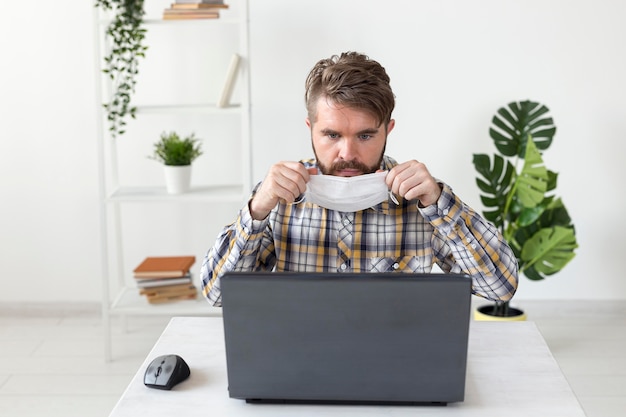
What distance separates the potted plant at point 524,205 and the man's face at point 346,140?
1655 mm

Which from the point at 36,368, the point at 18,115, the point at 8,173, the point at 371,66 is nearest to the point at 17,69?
the point at 18,115

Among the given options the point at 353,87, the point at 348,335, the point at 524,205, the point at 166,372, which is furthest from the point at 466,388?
the point at 524,205

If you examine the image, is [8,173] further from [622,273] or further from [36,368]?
[622,273]

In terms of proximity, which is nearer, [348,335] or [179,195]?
[348,335]

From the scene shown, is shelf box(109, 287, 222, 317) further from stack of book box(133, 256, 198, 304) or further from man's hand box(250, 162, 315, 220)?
man's hand box(250, 162, 315, 220)

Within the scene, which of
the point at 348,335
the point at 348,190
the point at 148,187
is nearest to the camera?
the point at 348,335

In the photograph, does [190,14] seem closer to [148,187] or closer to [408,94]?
[148,187]

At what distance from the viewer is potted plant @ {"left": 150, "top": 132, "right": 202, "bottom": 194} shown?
11.3 feet

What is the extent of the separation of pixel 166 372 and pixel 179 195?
78.3 inches

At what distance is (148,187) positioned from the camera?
367 cm

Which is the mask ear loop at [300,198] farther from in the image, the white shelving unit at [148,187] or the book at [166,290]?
the book at [166,290]

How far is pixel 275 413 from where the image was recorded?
55.9 inches

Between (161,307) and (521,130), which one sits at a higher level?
(521,130)

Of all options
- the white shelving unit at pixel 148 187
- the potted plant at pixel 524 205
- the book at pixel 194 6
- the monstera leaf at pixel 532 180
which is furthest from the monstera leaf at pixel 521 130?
the book at pixel 194 6
